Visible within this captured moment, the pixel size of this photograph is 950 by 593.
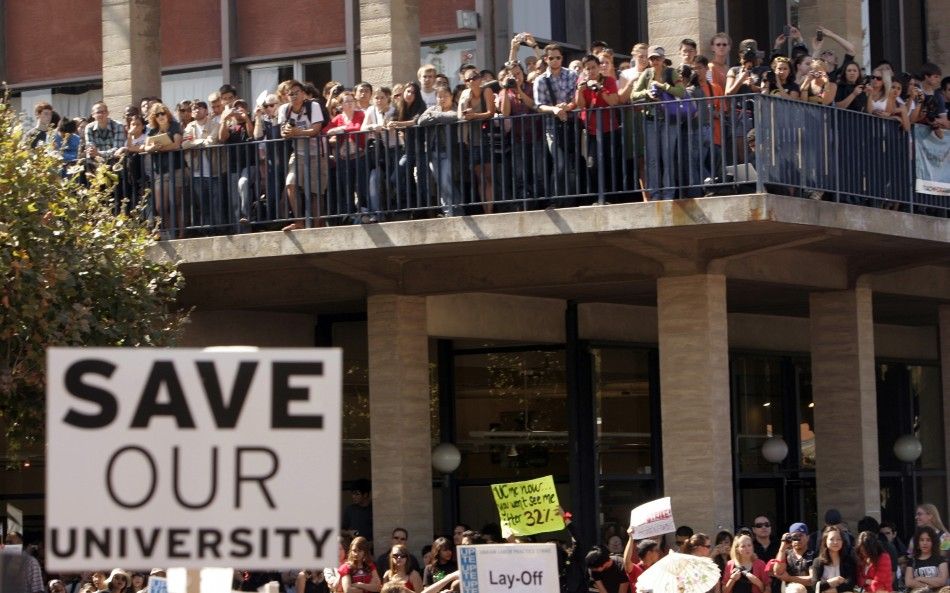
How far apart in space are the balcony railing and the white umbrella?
4026mm

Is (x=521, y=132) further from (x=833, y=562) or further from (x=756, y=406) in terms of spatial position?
(x=756, y=406)

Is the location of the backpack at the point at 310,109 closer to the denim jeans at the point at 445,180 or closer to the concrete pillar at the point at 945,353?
the denim jeans at the point at 445,180

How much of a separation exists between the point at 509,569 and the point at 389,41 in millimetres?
8090

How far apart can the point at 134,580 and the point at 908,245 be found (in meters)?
A: 8.04

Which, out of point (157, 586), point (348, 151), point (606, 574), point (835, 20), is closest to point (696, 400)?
point (606, 574)

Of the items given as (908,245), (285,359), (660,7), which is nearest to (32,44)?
(660,7)

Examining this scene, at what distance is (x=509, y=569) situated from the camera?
1479cm

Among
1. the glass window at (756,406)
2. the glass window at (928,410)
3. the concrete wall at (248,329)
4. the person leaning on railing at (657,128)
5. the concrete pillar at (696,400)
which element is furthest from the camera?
the glass window at (928,410)

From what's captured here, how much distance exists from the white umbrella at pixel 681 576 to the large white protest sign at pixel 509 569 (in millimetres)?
673

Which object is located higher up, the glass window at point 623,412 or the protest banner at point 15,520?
the glass window at point 623,412

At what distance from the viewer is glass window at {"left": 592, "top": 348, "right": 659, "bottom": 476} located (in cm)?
2364

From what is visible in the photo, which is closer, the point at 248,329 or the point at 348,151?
the point at 348,151

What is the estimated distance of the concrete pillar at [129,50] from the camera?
2292cm

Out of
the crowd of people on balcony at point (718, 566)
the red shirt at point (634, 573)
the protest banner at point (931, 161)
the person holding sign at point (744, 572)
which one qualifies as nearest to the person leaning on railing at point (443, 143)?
the crowd of people on balcony at point (718, 566)
